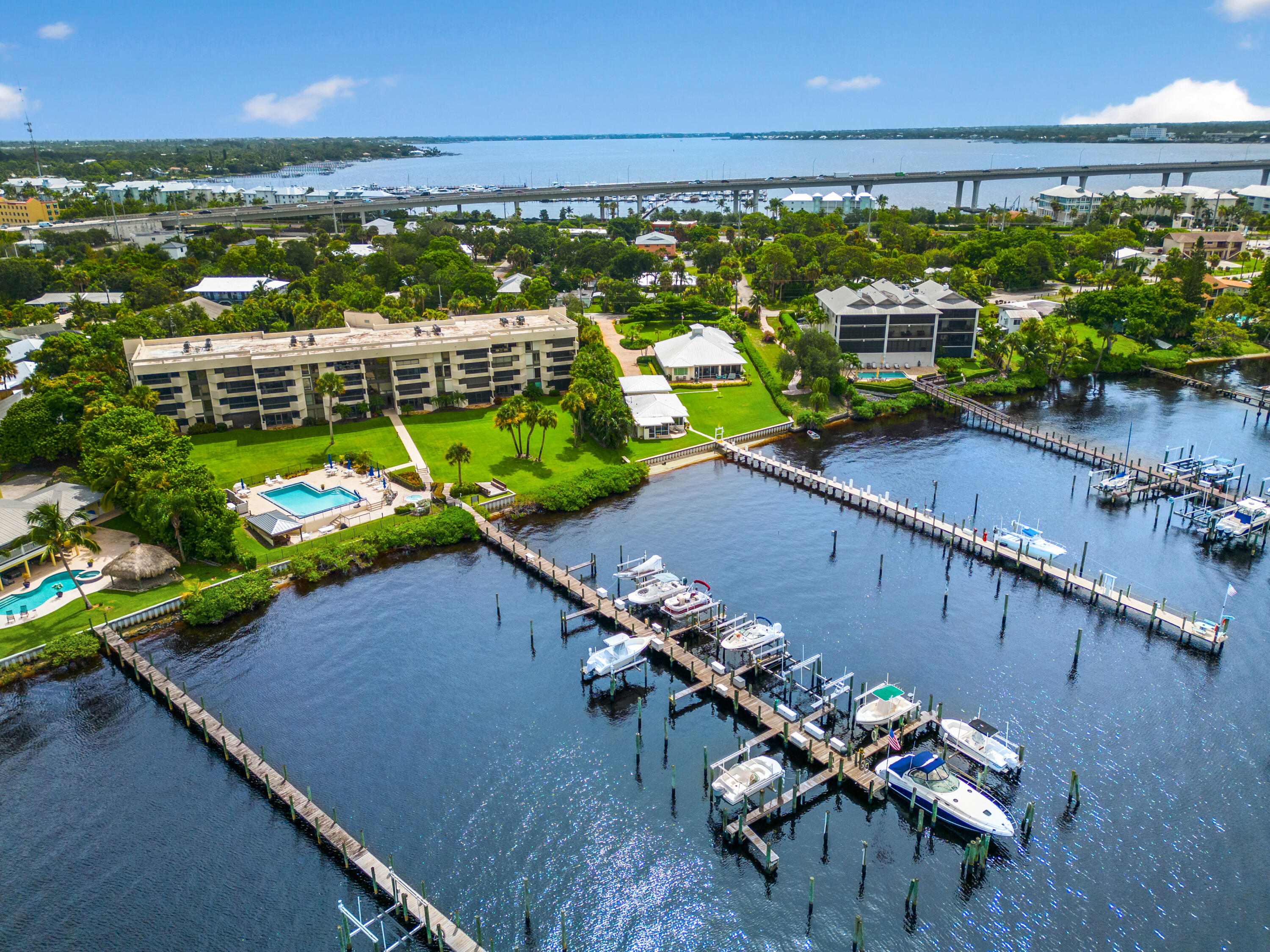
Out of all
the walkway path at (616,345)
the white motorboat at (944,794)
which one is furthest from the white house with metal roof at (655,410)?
the white motorboat at (944,794)

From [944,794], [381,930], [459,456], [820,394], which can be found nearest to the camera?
[381,930]

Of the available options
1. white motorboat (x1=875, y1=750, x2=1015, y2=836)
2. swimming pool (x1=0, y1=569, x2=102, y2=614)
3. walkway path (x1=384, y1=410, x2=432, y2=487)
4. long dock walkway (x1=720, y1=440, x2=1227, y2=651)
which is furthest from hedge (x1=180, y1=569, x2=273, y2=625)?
long dock walkway (x1=720, y1=440, x2=1227, y2=651)

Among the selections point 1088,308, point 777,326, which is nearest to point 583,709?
point 777,326

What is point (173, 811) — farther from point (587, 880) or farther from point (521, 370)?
point (521, 370)

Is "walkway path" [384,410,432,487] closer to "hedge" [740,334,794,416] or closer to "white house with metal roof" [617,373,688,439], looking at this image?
"white house with metal roof" [617,373,688,439]

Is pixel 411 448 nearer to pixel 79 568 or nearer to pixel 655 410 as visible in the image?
pixel 655 410

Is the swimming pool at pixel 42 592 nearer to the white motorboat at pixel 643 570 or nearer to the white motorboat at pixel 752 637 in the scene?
the white motorboat at pixel 643 570

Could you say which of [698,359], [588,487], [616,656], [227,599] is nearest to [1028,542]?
[616,656]
